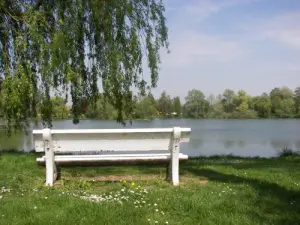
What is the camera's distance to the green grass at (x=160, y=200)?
3633mm

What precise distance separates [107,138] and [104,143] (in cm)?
8

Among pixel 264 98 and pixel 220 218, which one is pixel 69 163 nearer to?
pixel 220 218

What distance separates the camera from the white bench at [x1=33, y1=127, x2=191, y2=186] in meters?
5.23

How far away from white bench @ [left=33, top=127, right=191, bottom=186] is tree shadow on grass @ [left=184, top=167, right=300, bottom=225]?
97 centimetres

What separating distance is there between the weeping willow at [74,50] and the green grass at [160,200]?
9.73ft

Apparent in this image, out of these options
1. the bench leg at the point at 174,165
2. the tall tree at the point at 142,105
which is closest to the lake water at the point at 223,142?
the tall tree at the point at 142,105

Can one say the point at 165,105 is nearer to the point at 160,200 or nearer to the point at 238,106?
the point at 238,106

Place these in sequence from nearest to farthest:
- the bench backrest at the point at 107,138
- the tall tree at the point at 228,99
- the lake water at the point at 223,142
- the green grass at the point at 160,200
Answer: the green grass at the point at 160,200 < the bench backrest at the point at 107,138 < the lake water at the point at 223,142 < the tall tree at the point at 228,99

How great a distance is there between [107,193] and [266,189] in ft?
6.40

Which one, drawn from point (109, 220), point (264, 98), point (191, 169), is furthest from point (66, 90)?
point (264, 98)

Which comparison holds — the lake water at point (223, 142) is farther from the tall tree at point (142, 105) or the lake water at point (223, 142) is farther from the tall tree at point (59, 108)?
the tall tree at point (59, 108)

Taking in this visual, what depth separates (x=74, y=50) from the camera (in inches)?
373

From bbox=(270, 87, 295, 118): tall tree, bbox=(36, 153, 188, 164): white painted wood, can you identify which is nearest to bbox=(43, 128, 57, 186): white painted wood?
bbox=(36, 153, 188, 164): white painted wood

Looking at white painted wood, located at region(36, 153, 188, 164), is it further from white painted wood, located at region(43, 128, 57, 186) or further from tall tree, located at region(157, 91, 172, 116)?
tall tree, located at region(157, 91, 172, 116)
